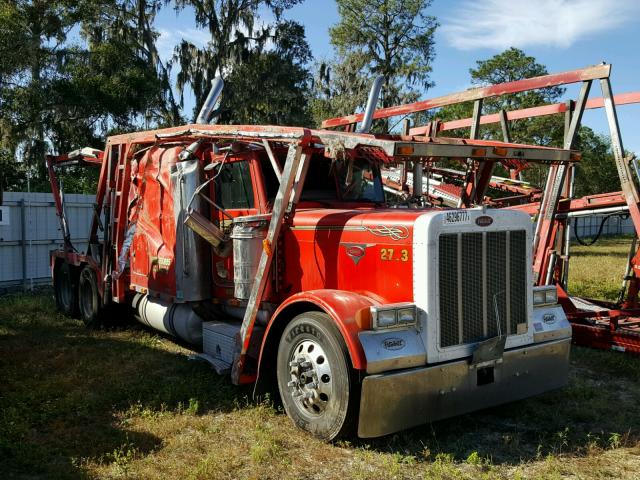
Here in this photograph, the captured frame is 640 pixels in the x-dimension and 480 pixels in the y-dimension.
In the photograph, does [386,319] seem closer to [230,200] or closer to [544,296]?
[544,296]

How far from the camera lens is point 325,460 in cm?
458

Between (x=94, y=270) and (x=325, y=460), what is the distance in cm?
609

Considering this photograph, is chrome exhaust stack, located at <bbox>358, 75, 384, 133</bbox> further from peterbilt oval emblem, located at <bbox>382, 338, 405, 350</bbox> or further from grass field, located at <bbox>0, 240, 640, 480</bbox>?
grass field, located at <bbox>0, 240, 640, 480</bbox>

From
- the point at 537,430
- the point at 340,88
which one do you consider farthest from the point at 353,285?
the point at 340,88

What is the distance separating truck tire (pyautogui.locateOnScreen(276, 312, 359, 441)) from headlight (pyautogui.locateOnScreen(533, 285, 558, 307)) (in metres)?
2.06

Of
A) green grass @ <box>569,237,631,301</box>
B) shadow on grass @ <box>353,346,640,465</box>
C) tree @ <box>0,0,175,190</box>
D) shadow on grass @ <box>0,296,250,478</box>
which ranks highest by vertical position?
tree @ <box>0,0,175,190</box>

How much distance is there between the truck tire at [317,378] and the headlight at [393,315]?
A: 35cm

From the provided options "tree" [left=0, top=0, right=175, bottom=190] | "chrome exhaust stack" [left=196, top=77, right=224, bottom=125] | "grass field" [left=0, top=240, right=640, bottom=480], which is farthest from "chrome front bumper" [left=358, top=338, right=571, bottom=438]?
"tree" [left=0, top=0, right=175, bottom=190]

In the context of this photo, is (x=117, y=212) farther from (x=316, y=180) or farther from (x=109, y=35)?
(x=109, y=35)

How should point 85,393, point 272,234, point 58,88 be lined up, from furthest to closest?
point 58,88 → point 85,393 → point 272,234

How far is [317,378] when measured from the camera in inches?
195

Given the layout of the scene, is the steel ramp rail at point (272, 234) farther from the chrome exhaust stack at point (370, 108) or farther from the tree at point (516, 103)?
the tree at point (516, 103)

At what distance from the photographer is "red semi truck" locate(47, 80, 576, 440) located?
4617 millimetres

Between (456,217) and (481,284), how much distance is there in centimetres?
64
